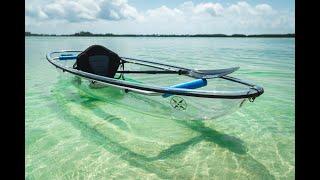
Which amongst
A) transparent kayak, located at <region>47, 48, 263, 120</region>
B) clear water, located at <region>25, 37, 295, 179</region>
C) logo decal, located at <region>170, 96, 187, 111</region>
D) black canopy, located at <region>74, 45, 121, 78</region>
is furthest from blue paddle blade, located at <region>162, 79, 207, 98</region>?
black canopy, located at <region>74, 45, 121, 78</region>

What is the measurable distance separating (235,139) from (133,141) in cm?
200

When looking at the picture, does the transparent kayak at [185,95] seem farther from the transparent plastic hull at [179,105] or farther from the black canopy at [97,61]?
the black canopy at [97,61]

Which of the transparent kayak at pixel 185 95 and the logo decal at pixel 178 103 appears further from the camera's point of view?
the logo decal at pixel 178 103

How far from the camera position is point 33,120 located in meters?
6.41

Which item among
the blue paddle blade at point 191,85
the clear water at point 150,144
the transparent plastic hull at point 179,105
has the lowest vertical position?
the clear water at point 150,144

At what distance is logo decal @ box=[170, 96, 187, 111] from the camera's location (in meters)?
4.87

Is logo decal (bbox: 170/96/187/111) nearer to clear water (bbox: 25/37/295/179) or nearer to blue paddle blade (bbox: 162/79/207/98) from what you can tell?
blue paddle blade (bbox: 162/79/207/98)

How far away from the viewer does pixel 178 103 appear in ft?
16.4

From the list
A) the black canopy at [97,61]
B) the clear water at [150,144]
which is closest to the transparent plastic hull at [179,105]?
the clear water at [150,144]

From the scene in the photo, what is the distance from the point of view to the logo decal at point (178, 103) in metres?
4.87

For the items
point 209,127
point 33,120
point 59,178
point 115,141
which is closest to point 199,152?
point 209,127

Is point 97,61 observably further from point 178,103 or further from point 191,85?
point 178,103

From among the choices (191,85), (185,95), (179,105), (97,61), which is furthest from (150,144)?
(97,61)

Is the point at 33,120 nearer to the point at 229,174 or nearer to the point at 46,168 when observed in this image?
the point at 46,168
